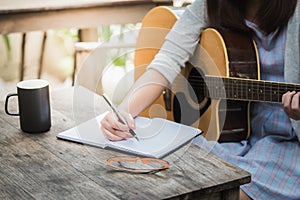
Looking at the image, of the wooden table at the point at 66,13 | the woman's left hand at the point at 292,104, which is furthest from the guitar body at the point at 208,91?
the wooden table at the point at 66,13

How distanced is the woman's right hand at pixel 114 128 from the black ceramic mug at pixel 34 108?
16 cm

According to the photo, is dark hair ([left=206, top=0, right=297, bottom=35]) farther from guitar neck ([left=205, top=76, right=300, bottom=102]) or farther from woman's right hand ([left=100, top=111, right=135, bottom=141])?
woman's right hand ([left=100, top=111, right=135, bottom=141])

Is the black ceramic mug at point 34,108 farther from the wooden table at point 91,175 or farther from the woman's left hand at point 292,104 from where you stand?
the woman's left hand at point 292,104

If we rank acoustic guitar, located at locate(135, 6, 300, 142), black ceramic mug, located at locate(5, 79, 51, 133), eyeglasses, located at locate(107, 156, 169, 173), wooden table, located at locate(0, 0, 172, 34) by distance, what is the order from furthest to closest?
1. wooden table, located at locate(0, 0, 172, 34)
2. acoustic guitar, located at locate(135, 6, 300, 142)
3. black ceramic mug, located at locate(5, 79, 51, 133)
4. eyeglasses, located at locate(107, 156, 169, 173)

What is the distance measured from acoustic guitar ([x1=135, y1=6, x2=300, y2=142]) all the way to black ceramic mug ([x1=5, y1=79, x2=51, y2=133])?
0.58 meters

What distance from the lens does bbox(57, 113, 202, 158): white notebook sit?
1.47 metres

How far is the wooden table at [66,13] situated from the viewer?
2924 millimetres

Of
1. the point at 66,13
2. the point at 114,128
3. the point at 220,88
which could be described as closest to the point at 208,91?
the point at 220,88

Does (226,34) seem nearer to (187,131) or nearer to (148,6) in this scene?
(187,131)

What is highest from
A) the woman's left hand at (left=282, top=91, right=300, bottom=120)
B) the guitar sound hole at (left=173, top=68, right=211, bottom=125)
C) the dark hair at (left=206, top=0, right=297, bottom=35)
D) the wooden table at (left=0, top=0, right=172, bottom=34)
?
the dark hair at (left=206, top=0, right=297, bottom=35)

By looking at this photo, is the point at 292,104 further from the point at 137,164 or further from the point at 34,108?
the point at 34,108

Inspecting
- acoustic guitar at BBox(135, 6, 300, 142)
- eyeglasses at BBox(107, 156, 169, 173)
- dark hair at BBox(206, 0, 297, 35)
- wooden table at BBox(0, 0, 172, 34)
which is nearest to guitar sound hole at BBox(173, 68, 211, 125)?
acoustic guitar at BBox(135, 6, 300, 142)

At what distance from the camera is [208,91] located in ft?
6.60

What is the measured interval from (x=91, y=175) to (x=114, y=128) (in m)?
0.25
